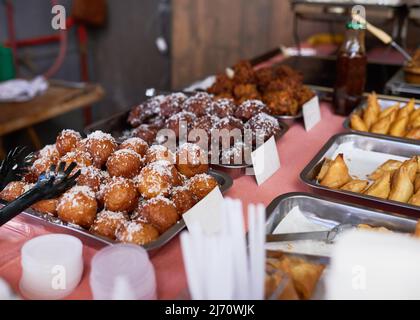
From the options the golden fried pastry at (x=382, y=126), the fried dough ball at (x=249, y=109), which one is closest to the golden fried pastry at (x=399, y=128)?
the golden fried pastry at (x=382, y=126)

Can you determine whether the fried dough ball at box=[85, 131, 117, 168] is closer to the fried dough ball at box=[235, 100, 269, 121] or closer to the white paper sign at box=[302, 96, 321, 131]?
the fried dough ball at box=[235, 100, 269, 121]

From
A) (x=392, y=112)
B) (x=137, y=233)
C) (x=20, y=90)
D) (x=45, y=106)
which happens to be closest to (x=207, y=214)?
(x=137, y=233)

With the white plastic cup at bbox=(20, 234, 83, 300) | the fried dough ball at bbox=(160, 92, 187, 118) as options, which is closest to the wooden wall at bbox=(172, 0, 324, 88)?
the fried dough ball at bbox=(160, 92, 187, 118)

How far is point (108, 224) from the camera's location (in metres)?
1.06

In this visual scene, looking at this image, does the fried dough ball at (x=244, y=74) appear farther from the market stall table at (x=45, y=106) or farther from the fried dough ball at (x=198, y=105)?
the market stall table at (x=45, y=106)

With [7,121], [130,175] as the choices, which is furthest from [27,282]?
[7,121]

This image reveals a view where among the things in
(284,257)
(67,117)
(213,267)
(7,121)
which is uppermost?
(213,267)

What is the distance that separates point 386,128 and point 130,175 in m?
1.00

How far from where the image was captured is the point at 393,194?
1.27 meters

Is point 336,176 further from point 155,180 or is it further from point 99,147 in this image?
point 99,147

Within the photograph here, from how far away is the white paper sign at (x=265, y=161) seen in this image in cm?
139

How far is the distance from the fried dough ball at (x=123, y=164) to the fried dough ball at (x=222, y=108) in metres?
0.50
